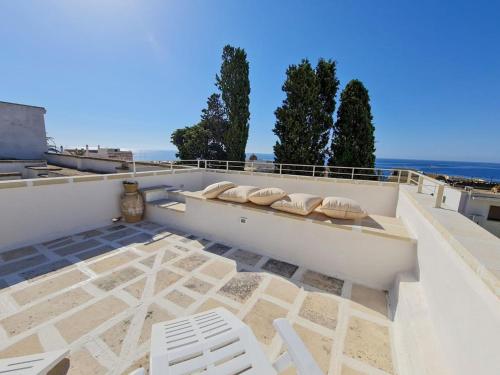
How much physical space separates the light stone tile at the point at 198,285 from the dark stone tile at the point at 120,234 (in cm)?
208

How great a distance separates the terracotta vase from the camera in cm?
446

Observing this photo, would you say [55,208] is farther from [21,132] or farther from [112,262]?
[21,132]

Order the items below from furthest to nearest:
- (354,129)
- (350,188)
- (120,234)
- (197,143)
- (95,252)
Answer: (197,143) < (354,129) < (350,188) < (120,234) < (95,252)

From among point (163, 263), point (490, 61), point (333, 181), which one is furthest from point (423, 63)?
point (163, 263)

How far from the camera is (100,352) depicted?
1652 mm

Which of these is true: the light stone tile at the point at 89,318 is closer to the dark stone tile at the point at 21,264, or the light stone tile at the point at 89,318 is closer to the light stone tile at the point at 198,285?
the light stone tile at the point at 198,285

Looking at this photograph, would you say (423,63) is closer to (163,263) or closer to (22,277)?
(163,263)

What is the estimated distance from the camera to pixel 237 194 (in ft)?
11.8

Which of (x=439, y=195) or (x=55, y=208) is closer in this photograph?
(x=439, y=195)

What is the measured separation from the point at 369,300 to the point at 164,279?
2.59 meters

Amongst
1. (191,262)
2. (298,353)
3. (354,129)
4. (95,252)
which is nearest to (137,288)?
(191,262)

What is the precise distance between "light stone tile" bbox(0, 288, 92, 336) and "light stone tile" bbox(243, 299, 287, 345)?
1860mm

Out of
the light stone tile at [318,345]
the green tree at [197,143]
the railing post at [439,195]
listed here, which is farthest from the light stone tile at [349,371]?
the green tree at [197,143]

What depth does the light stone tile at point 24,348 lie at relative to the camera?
5.23 feet
